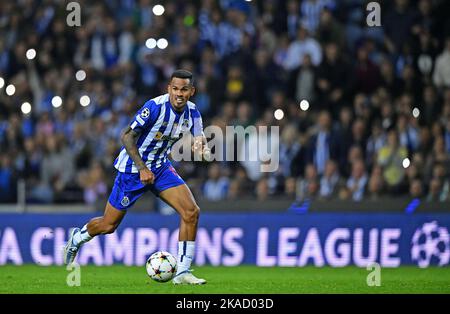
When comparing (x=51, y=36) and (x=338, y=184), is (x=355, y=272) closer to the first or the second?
(x=338, y=184)

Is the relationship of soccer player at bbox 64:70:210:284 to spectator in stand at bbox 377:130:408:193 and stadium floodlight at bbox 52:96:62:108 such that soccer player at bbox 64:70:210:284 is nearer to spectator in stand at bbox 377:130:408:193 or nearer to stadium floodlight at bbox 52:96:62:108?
spectator in stand at bbox 377:130:408:193

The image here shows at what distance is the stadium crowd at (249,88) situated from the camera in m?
17.6

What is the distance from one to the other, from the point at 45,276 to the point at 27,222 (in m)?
3.23

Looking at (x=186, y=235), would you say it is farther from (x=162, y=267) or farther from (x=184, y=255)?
(x=162, y=267)

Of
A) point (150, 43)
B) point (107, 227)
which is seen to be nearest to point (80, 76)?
point (150, 43)

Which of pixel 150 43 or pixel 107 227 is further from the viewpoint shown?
pixel 150 43

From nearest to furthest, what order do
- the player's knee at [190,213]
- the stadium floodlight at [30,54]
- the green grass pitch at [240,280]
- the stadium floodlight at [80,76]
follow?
the green grass pitch at [240,280], the player's knee at [190,213], the stadium floodlight at [80,76], the stadium floodlight at [30,54]

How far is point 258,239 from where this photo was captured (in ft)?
54.7

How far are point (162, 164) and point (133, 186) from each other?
15.5 inches

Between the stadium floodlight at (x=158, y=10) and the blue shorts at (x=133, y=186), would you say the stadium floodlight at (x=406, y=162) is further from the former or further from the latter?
the stadium floodlight at (x=158, y=10)

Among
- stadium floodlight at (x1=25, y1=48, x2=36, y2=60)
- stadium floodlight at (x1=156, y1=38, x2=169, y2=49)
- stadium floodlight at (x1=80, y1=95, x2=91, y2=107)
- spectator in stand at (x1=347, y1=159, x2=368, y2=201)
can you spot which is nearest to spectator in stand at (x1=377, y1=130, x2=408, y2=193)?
spectator in stand at (x1=347, y1=159, x2=368, y2=201)

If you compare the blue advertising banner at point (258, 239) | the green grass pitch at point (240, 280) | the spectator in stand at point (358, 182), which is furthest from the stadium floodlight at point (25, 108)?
the spectator in stand at point (358, 182)

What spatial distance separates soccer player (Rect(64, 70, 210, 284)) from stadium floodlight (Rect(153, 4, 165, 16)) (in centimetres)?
851
